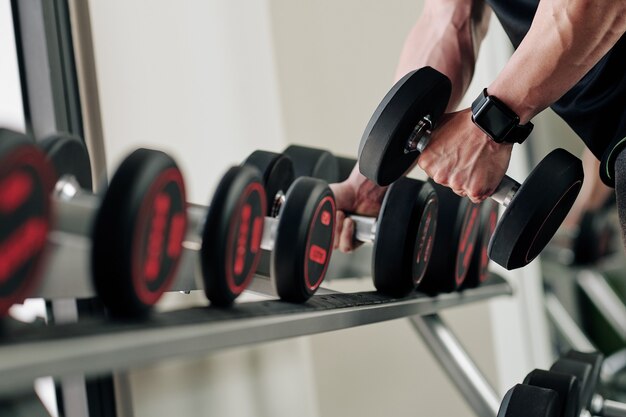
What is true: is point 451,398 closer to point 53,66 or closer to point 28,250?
point 53,66

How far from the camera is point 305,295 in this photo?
82 centimetres

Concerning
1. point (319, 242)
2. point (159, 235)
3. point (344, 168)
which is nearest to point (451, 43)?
point (344, 168)

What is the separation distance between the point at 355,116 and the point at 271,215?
0.87m

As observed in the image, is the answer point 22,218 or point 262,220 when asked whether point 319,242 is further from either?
point 22,218

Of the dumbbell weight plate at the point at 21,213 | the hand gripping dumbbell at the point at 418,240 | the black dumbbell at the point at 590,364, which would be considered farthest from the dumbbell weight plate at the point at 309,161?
the dumbbell weight plate at the point at 21,213

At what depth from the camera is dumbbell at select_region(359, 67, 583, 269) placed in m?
0.84

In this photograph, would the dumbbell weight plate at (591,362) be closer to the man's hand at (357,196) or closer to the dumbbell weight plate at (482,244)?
the dumbbell weight plate at (482,244)

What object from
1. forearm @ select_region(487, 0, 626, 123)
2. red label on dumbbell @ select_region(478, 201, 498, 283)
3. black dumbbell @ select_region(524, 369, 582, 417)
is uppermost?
forearm @ select_region(487, 0, 626, 123)

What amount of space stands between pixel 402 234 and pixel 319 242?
0.51 feet

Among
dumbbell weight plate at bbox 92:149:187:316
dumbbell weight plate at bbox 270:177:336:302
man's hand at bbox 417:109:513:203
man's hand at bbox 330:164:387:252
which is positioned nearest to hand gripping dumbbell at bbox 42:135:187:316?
dumbbell weight plate at bbox 92:149:187:316

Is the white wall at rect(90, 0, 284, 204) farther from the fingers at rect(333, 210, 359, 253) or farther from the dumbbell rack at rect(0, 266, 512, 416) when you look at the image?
the dumbbell rack at rect(0, 266, 512, 416)

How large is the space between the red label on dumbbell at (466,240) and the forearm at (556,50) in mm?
279

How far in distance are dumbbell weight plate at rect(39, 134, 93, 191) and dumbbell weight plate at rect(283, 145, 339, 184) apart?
0.34 metres

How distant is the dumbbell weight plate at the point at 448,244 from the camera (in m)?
1.12
